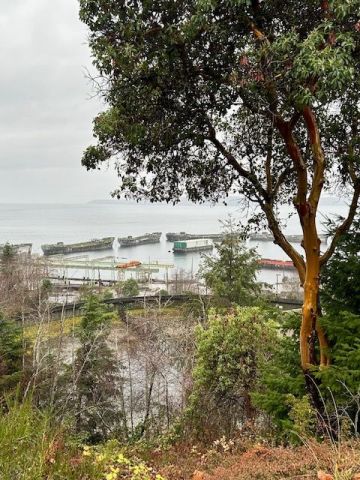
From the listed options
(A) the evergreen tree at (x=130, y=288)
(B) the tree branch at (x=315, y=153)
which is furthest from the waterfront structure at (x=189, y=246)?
(B) the tree branch at (x=315, y=153)

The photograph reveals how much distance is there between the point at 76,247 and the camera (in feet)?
183

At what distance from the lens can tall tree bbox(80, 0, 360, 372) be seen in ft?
10.1

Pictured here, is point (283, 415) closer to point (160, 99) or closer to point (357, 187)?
point (357, 187)

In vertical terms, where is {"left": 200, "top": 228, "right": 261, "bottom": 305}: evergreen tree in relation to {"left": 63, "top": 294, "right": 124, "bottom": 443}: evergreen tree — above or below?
above

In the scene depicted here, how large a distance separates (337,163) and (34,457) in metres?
3.78

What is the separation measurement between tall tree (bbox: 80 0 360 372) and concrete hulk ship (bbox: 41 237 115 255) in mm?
48126

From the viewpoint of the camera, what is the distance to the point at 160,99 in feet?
12.6

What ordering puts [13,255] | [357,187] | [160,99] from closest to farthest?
[160,99]
[357,187]
[13,255]

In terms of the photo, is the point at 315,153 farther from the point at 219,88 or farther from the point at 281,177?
the point at 219,88

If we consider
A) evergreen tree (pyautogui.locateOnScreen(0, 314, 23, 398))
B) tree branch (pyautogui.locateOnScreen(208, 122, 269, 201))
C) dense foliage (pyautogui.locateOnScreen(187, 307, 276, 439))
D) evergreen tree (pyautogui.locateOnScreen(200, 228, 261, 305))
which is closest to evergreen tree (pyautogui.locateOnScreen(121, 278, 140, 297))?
evergreen tree (pyautogui.locateOnScreen(200, 228, 261, 305))

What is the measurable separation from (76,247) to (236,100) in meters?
53.6

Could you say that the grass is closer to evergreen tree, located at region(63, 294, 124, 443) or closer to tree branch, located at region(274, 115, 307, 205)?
evergreen tree, located at region(63, 294, 124, 443)

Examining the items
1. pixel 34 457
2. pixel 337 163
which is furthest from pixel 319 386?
pixel 34 457

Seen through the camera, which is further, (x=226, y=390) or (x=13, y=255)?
(x=13, y=255)
